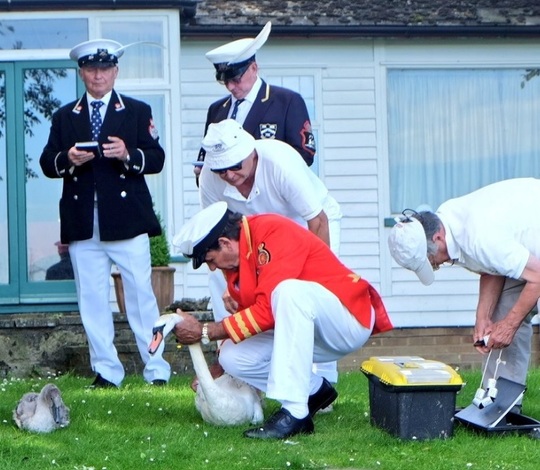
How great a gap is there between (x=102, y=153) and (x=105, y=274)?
0.84m

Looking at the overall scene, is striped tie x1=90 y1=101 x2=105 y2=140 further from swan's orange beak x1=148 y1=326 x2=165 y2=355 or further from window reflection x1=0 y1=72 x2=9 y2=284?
window reflection x1=0 y1=72 x2=9 y2=284

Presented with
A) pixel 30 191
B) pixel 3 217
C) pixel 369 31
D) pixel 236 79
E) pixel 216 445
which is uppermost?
pixel 369 31

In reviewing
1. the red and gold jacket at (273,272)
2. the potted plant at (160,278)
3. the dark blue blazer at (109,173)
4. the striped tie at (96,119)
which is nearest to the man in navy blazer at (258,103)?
the dark blue blazer at (109,173)

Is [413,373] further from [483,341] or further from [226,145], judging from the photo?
[226,145]

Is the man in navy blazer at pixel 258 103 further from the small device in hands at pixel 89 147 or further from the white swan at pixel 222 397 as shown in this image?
the white swan at pixel 222 397

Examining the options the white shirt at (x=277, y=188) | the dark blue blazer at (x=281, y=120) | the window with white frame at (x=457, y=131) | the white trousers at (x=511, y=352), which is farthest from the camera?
the window with white frame at (x=457, y=131)

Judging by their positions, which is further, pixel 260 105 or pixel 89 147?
pixel 89 147

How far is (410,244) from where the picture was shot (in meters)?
6.52

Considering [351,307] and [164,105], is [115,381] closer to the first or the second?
[351,307]

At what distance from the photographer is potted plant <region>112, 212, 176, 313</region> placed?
38.7ft

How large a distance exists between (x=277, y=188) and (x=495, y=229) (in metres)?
1.43

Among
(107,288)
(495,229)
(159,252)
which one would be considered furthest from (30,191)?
(495,229)

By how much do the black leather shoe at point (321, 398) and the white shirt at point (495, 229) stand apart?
1013mm

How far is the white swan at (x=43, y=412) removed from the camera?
6844mm
